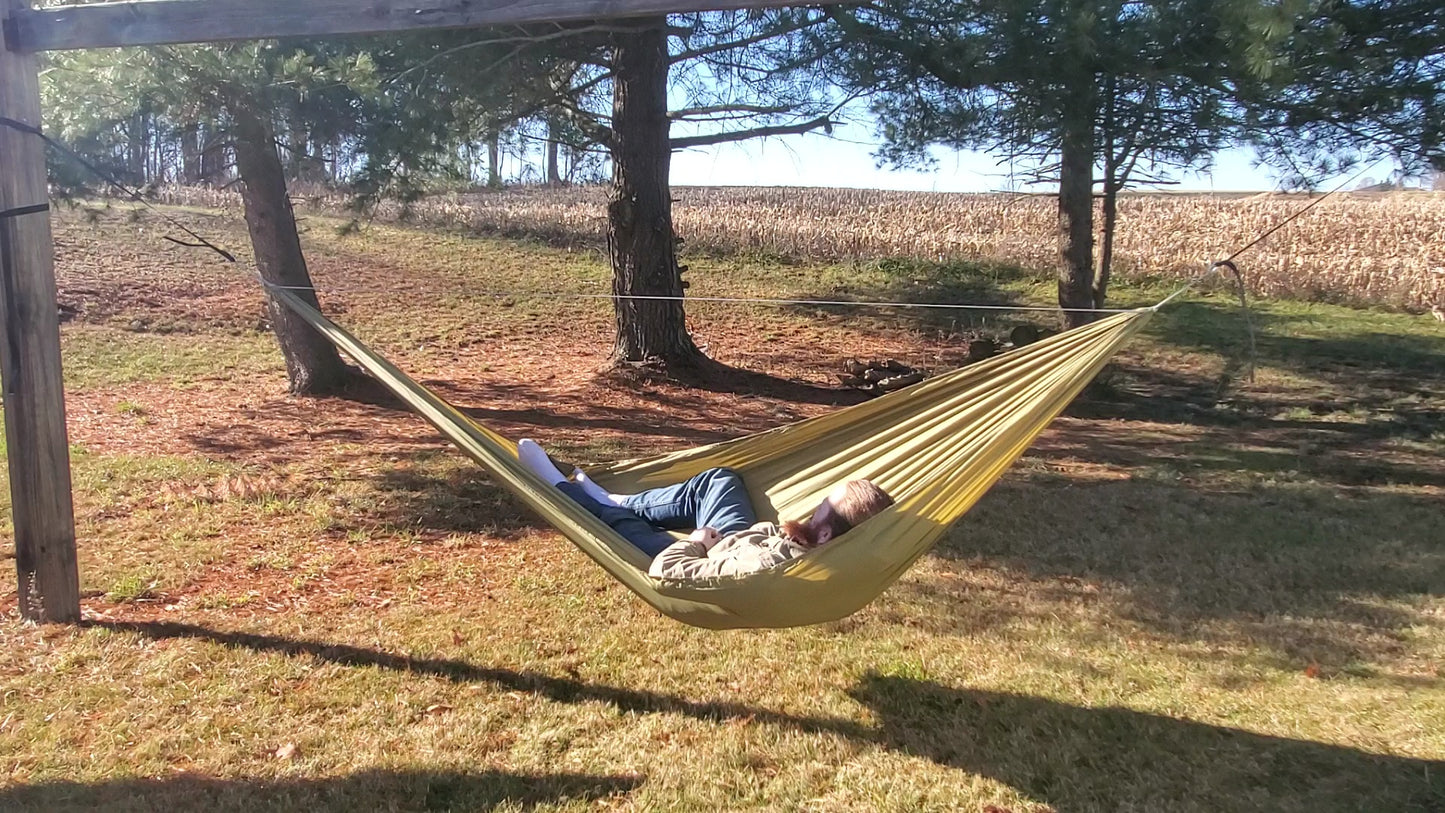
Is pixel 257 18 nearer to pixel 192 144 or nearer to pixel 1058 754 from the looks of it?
pixel 1058 754

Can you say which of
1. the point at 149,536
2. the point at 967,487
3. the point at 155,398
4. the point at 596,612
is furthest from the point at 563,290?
the point at 967,487

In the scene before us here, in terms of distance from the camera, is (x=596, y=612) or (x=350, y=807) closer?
(x=350, y=807)

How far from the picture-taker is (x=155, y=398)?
599 centimetres

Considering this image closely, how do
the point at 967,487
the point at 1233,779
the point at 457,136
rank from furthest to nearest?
the point at 457,136 < the point at 967,487 < the point at 1233,779

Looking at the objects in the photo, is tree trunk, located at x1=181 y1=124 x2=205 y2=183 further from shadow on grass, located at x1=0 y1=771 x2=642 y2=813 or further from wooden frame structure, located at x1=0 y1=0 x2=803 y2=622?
shadow on grass, located at x1=0 y1=771 x2=642 y2=813

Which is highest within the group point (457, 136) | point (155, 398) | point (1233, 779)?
point (457, 136)

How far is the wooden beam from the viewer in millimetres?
2623

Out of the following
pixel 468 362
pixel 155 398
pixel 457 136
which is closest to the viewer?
pixel 457 136

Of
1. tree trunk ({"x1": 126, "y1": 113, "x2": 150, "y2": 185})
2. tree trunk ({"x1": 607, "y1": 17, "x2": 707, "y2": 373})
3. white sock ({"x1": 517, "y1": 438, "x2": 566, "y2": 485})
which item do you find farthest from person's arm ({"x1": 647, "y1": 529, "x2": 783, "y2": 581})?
tree trunk ({"x1": 607, "y1": 17, "x2": 707, "y2": 373})

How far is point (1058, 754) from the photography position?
226 cm

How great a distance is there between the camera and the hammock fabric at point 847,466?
2.06 metres

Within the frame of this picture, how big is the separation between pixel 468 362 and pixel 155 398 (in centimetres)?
216

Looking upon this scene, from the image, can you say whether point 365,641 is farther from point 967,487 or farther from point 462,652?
point 967,487

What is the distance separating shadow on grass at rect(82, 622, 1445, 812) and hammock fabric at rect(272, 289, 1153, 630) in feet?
1.33
